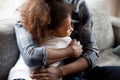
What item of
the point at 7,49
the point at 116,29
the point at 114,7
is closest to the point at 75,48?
the point at 7,49

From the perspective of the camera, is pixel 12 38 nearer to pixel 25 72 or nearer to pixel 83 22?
pixel 25 72

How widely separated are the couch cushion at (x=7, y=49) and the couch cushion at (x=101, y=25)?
0.81m

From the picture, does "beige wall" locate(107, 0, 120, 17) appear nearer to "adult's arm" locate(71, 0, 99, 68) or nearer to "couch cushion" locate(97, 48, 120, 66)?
"couch cushion" locate(97, 48, 120, 66)

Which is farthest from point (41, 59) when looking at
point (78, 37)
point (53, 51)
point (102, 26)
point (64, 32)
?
point (102, 26)

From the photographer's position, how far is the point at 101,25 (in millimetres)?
2020

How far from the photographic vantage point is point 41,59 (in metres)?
1.18

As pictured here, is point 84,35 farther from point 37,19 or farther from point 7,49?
point 7,49

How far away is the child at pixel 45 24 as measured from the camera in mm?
1202

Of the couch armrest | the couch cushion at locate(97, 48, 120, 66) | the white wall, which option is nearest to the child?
the white wall

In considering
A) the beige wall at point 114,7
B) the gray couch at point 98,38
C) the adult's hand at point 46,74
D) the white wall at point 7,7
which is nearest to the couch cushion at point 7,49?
the gray couch at point 98,38

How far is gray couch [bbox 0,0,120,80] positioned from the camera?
1.36m

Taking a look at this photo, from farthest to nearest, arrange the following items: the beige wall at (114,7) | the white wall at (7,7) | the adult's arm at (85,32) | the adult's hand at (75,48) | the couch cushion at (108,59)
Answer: the beige wall at (114,7) < the couch cushion at (108,59) < the white wall at (7,7) < the adult's arm at (85,32) < the adult's hand at (75,48)

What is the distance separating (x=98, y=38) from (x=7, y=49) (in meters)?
0.89

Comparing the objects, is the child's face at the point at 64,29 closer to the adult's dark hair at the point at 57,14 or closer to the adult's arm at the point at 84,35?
the adult's dark hair at the point at 57,14
